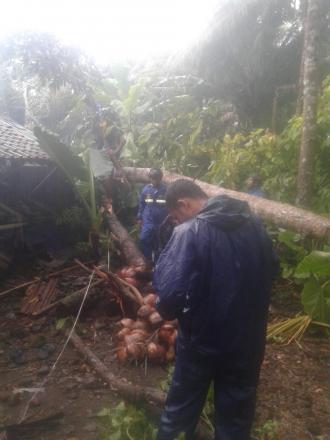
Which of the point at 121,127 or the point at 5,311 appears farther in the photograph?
the point at 121,127

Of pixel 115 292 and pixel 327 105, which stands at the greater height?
pixel 327 105

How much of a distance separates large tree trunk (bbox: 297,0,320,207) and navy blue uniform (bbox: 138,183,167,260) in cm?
217

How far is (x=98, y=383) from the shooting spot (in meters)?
4.23

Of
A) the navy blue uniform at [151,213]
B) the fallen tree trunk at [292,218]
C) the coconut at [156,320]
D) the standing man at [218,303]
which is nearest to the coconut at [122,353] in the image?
the coconut at [156,320]

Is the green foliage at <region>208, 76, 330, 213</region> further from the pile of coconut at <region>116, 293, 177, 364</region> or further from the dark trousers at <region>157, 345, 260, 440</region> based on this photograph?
the dark trousers at <region>157, 345, 260, 440</region>

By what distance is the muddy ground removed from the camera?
134 inches

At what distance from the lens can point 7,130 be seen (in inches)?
427

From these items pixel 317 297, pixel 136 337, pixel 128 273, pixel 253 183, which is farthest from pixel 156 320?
pixel 253 183

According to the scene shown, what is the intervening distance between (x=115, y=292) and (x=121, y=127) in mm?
7833

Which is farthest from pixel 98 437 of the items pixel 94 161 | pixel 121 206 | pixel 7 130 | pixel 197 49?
pixel 197 49

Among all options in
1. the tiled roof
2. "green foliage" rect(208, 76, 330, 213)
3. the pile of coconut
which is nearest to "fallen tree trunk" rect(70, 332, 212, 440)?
the pile of coconut

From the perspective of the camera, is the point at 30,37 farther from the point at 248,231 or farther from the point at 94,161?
the point at 248,231

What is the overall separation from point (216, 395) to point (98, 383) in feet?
6.11

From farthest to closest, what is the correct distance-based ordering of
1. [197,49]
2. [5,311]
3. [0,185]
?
[197,49] → [0,185] → [5,311]
